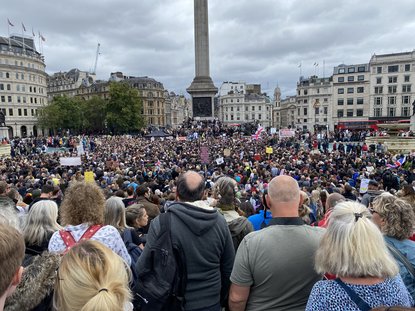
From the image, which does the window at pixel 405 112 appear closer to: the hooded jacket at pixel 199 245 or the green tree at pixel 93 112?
the green tree at pixel 93 112

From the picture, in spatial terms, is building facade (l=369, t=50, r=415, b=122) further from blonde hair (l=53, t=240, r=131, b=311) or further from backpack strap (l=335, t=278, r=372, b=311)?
blonde hair (l=53, t=240, r=131, b=311)

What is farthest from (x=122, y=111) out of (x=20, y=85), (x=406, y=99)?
(x=406, y=99)

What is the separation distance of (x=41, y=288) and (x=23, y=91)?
3945 inches

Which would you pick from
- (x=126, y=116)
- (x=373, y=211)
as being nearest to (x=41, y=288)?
(x=373, y=211)

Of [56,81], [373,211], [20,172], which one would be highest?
[56,81]

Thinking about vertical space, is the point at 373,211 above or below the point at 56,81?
below

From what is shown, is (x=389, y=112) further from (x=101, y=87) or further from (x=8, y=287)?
(x=8, y=287)

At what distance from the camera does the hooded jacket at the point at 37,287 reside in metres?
2.29

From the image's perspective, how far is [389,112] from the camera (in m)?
82.2

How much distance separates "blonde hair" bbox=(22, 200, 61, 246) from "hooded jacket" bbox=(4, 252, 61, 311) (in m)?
1.77

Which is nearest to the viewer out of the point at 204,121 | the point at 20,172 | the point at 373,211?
the point at 373,211

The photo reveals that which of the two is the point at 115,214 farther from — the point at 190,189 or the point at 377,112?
the point at 377,112

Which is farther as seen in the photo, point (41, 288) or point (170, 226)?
point (170, 226)

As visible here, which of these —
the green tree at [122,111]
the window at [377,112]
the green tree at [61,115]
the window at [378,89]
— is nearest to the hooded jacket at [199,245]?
the green tree at [122,111]
